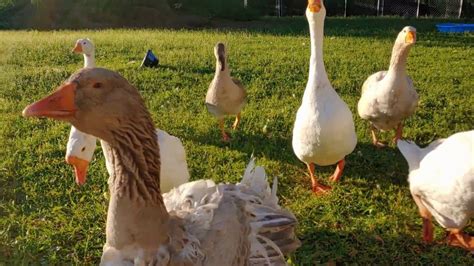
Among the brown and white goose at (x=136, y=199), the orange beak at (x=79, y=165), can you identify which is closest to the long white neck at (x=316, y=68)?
the orange beak at (x=79, y=165)

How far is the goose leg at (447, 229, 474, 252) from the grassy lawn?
0.06m

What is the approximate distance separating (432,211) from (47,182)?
3399 mm

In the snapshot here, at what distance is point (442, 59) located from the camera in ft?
33.5

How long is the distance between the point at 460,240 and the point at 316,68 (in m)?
1.88

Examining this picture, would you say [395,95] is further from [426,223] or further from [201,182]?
[201,182]

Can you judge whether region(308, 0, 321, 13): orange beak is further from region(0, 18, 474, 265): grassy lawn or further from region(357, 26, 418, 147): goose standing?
region(0, 18, 474, 265): grassy lawn

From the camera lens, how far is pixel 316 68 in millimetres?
4676

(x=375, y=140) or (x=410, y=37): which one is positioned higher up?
(x=410, y=37)

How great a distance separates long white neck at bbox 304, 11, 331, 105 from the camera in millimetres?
4621

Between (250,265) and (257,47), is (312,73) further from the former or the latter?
(257,47)

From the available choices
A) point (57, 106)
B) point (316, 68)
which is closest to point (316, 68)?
point (316, 68)

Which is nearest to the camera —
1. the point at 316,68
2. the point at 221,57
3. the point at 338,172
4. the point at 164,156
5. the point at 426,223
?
the point at 426,223

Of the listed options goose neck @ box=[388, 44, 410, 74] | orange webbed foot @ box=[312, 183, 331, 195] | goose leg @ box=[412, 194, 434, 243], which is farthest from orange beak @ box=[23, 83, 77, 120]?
goose neck @ box=[388, 44, 410, 74]

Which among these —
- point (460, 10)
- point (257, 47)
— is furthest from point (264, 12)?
point (257, 47)
